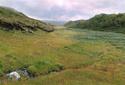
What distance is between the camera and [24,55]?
174ft

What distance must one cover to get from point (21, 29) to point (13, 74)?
60688 millimetres

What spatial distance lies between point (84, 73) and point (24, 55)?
1519 centimetres

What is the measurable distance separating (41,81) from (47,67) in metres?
9.78

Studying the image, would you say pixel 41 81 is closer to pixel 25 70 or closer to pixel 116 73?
pixel 25 70

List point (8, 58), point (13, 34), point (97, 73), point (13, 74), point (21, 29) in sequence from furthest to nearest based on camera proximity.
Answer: point (21, 29) → point (13, 34) → point (8, 58) → point (97, 73) → point (13, 74)

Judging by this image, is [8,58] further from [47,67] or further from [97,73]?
[97,73]

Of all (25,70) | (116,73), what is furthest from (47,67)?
(116,73)

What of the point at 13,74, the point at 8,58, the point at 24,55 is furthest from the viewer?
the point at 24,55

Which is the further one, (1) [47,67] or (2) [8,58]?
(2) [8,58]

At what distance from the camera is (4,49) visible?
5653 centimetres

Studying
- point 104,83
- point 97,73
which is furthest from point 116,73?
point 104,83

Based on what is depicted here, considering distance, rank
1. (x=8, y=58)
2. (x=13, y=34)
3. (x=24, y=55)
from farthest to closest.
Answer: (x=13, y=34)
(x=24, y=55)
(x=8, y=58)

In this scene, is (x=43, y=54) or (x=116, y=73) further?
(x=43, y=54)

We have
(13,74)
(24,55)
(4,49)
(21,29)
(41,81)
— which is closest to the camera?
(41,81)
